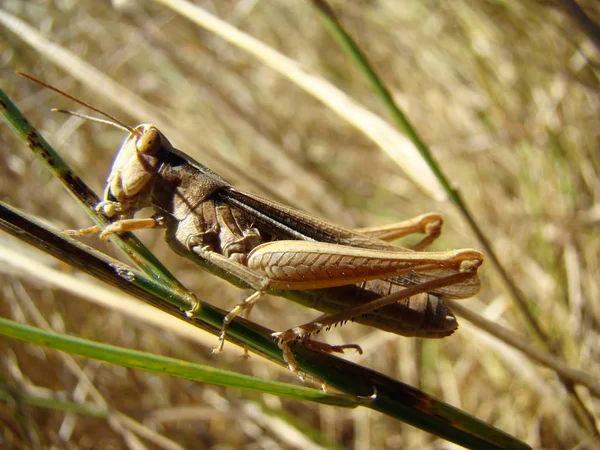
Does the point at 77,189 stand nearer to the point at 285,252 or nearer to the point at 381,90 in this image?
the point at 285,252

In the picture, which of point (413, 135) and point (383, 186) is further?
point (383, 186)

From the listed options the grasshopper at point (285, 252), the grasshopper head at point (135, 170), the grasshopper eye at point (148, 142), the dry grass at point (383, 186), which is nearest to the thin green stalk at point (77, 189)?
the grasshopper at point (285, 252)

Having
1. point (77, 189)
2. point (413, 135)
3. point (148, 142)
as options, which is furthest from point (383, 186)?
point (77, 189)

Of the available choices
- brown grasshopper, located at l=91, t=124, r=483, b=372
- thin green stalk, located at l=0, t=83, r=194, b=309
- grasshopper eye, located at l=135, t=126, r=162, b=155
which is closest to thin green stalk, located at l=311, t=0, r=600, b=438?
brown grasshopper, located at l=91, t=124, r=483, b=372

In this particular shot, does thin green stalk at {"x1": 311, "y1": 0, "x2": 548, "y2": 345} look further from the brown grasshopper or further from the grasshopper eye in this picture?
the grasshopper eye

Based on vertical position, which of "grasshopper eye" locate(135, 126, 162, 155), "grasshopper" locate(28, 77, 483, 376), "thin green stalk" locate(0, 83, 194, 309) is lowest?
"thin green stalk" locate(0, 83, 194, 309)

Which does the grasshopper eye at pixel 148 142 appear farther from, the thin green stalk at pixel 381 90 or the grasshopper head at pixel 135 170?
the thin green stalk at pixel 381 90
